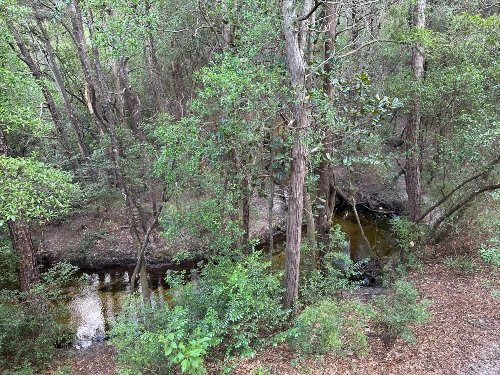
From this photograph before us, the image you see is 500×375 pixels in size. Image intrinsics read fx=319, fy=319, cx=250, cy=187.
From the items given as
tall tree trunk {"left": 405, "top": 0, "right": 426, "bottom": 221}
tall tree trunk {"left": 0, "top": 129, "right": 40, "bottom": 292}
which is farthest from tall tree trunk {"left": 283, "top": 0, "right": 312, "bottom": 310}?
tall tree trunk {"left": 0, "top": 129, "right": 40, "bottom": 292}

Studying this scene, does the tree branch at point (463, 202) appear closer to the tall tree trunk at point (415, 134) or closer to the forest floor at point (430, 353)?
the tall tree trunk at point (415, 134)

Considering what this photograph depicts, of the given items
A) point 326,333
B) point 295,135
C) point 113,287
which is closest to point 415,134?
point 295,135

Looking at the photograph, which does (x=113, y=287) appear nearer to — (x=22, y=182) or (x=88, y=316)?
(x=88, y=316)

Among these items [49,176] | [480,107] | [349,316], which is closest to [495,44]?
[480,107]

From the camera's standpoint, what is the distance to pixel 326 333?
5695 mm

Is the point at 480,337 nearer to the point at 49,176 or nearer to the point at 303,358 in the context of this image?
the point at 303,358

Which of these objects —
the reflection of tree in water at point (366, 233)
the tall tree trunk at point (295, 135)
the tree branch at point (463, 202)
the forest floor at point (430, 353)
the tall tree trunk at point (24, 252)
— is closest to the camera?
the forest floor at point (430, 353)

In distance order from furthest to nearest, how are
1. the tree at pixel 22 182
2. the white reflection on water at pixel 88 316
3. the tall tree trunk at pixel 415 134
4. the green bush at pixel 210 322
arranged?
the tall tree trunk at pixel 415 134, the white reflection on water at pixel 88 316, the tree at pixel 22 182, the green bush at pixel 210 322

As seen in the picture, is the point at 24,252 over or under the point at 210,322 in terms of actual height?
over

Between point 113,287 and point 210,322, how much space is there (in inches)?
340

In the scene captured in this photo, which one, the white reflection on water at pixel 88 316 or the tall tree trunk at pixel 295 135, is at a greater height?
the tall tree trunk at pixel 295 135

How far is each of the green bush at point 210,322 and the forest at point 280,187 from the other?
0.15 ft

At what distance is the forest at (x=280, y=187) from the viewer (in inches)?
227

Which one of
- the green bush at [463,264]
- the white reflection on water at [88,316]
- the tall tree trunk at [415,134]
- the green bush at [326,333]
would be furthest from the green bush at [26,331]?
the tall tree trunk at [415,134]
